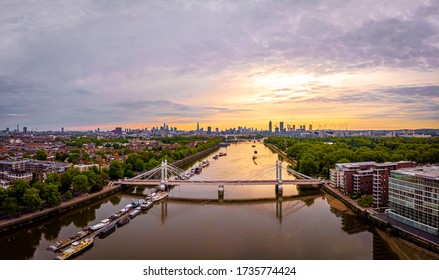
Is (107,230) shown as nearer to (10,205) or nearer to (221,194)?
(10,205)

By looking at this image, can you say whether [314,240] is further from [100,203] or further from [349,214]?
[100,203]

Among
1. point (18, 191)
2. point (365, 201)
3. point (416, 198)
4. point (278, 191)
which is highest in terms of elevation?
point (416, 198)

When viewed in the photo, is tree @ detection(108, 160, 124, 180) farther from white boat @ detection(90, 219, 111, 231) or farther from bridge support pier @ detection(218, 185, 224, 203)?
white boat @ detection(90, 219, 111, 231)

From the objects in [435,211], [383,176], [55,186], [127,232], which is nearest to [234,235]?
[127,232]

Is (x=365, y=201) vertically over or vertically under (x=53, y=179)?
under

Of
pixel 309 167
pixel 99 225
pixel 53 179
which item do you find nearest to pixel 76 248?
pixel 99 225

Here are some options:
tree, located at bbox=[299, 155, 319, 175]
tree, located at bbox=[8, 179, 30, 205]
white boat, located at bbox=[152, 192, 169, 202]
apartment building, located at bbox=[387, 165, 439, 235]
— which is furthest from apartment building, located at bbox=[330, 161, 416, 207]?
tree, located at bbox=[8, 179, 30, 205]

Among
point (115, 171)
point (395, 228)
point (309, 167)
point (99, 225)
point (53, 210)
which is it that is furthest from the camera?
point (309, 167)

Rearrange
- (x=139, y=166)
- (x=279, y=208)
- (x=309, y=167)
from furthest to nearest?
(x=139, y=166), (x=309, y=167), (x=279, y=208)

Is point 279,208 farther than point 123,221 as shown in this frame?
Yes
